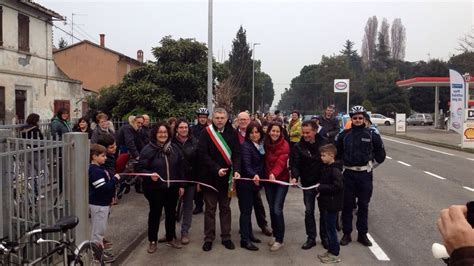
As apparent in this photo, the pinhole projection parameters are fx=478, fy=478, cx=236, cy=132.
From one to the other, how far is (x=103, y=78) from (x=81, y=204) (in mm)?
37874

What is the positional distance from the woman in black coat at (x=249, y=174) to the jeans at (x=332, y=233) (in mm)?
1073

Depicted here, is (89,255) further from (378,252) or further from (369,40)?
(369,40)

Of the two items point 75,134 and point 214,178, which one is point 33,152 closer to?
point 75,134

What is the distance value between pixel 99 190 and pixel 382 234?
172 inches

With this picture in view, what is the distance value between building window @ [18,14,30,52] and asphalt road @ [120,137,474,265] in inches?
662

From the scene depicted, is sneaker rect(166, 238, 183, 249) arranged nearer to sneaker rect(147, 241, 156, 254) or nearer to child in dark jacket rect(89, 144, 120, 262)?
sneaker rect(147, 241, 156, 254)

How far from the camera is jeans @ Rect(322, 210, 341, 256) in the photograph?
6098 mm

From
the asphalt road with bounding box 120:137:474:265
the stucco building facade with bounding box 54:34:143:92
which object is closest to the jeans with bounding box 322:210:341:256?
the asphalt road with bounding box 120:137:474:265

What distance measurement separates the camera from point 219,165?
21.7 ft

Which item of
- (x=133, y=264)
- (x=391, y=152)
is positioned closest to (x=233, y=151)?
(x=133, y=264)

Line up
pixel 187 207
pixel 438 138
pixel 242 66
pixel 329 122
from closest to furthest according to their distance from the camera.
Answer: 1. pixel 187 207
2. pixel 329 122
3. pixel 438 138
4. pixel 242 66

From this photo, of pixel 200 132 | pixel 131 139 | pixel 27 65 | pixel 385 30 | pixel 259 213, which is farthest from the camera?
pixel 385 30

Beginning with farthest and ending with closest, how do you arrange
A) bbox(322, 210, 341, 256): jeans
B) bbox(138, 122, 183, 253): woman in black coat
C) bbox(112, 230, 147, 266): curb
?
1. bbox(138, 122, 183, 253): woman in black coat
2. bbox(322, 210, 341, 256): jeans
3. bbox(112, 230, 147, 266): curb

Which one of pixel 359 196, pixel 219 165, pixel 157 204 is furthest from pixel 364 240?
pixel 157 204
